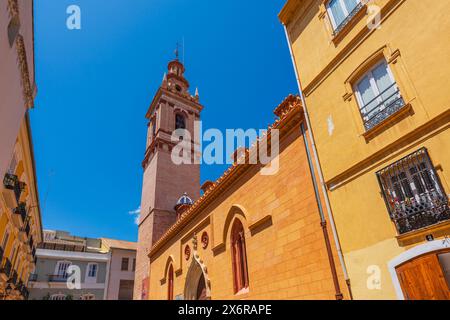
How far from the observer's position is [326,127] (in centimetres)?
789

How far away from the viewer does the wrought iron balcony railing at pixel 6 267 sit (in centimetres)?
1568

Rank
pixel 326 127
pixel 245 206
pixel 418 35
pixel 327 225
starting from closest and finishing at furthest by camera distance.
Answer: pixel 418 35 → pixel 327 225 → pixel 326 127 → pixel 245 206

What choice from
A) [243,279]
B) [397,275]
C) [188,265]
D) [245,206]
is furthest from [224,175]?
[397,275]

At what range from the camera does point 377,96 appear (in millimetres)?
6562

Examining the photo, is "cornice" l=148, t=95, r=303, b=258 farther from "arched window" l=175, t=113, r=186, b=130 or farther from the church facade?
"arched window" l=175, t=113, r=186, b=130

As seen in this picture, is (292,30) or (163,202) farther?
(163,202)

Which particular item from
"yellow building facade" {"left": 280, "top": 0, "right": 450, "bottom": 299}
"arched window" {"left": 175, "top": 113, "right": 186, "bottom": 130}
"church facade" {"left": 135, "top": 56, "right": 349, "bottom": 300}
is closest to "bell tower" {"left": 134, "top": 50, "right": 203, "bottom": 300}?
"arched window" {"left": 175, "top": 113, "right": 186, "bottom": 130}

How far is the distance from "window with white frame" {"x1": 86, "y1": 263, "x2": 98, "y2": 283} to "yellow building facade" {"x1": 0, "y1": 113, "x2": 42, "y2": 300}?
460 inches

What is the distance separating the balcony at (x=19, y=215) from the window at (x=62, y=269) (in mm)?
18587

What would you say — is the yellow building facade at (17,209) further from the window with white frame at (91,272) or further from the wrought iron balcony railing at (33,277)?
the window with white frame at (91,272)

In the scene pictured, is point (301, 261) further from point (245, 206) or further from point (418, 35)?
point (418, 35)

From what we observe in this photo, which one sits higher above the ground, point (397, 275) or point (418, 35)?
point (418, 35)

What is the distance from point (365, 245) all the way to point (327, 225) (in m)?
1.27

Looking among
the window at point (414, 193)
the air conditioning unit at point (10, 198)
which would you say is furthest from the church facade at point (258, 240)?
the air conditioning unit at point (10, 198)
